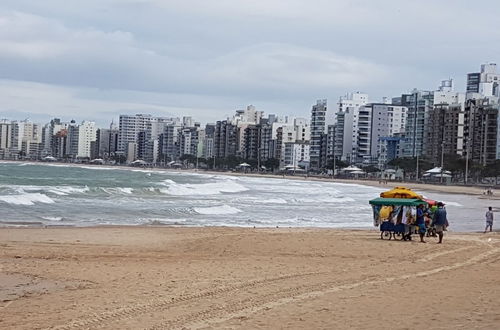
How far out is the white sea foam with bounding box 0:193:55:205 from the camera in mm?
32969

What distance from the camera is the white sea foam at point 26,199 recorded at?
3297 centimetres

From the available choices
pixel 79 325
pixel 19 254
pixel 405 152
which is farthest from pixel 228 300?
pixel 405 152

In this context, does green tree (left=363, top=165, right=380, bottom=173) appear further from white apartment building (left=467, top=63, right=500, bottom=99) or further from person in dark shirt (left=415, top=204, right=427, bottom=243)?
person in dark shirt (left=415, top=204, right=427, bottom=243)

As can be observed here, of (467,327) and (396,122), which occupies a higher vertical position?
(396,122)

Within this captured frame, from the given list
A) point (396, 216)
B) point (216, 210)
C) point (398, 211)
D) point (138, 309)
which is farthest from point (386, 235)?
point (216, 210)

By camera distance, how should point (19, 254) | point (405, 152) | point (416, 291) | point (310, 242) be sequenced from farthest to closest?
point (405, 152), point (310, 242), point (19, 254), point (416, 291)

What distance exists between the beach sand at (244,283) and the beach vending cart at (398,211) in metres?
0.99

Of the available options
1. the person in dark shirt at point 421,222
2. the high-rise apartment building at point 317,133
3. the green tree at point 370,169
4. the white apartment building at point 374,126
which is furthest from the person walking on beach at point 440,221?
the high-rise apartment building at point 317,133

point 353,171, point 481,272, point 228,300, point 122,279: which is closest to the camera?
point 228,300

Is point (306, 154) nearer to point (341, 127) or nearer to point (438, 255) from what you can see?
point (341, 127)

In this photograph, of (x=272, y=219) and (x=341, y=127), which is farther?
(x=341, y=127)

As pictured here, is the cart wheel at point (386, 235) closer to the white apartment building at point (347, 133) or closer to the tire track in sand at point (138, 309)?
the tire track in sand at point (138, 309)

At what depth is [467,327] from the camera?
7.49m

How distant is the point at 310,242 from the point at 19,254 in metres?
7.27
